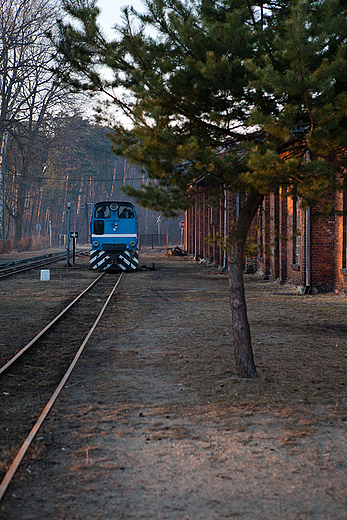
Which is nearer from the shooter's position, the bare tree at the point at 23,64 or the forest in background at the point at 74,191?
the bare tree at the point at 23,64

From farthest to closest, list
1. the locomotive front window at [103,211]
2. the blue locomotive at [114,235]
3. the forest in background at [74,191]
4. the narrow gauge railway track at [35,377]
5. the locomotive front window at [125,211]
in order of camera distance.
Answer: the forest in background at [74,191], the locomotive front window at [125,211], the locomotive front window at [103,211], the blue locomotive at [114,235], the narrow gauge railway track at [35,377]

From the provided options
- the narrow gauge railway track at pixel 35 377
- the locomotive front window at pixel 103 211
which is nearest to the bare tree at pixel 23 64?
the locomotive front window at pixel 103 211

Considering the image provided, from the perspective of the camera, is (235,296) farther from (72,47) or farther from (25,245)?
(25,245)

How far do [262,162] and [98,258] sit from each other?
20984 millimetres

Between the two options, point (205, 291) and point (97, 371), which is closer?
point (97, 371)

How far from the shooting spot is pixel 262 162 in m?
4.84

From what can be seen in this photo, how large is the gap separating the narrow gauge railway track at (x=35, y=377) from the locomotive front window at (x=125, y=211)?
43.3 feet

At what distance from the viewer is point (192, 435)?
4.67 m

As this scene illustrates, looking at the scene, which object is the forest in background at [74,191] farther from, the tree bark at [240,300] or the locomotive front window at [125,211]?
the tree bark at [240,300]

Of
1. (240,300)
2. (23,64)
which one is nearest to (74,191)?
(23,64)

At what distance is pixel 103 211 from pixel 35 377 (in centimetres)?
1861

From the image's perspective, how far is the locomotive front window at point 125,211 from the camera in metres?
25.0

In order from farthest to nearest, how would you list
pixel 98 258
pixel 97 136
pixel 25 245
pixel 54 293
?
pixel 97 136 < pixel 25 245 < pixel 98 258 < pixel 54 293

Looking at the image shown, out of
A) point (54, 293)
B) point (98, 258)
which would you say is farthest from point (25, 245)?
point (54, 293)
